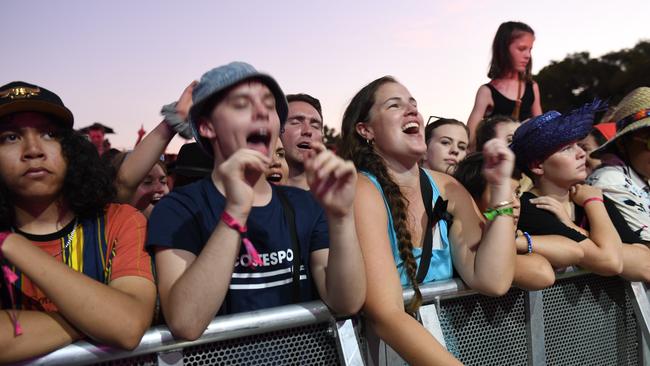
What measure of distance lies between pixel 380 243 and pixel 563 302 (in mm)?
1228

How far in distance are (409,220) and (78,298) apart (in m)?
1.54

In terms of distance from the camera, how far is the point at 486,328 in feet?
9.27

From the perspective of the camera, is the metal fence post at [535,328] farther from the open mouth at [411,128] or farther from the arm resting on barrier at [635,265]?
the open mouth at [411,128]

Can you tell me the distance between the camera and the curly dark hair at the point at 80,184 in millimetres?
2266

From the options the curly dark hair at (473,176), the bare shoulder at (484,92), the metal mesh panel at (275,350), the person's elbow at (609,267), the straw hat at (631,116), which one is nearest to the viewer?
the metal mesh panel at (275,350)

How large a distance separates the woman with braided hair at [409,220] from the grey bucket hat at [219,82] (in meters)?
0.67

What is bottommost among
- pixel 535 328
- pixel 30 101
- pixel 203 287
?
pixel 535 328

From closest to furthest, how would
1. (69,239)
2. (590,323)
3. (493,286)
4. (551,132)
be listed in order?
(69,239), (493,286), (590,323), (551,132)

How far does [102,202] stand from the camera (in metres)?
2.36

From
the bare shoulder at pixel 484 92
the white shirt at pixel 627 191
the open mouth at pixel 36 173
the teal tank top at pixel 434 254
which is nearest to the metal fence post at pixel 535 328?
the teal tank top at pixel 434 254

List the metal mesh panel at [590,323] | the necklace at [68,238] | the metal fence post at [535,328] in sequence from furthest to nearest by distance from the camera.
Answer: the metal mesh panel at [590,323] < the metal fence post at [535,328] < the necklace at [68,238]

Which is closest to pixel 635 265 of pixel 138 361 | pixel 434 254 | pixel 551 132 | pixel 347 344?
pixel 551 132

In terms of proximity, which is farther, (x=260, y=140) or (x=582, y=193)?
(x=582, y=193)

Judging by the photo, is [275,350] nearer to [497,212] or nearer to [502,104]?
[497,212]
